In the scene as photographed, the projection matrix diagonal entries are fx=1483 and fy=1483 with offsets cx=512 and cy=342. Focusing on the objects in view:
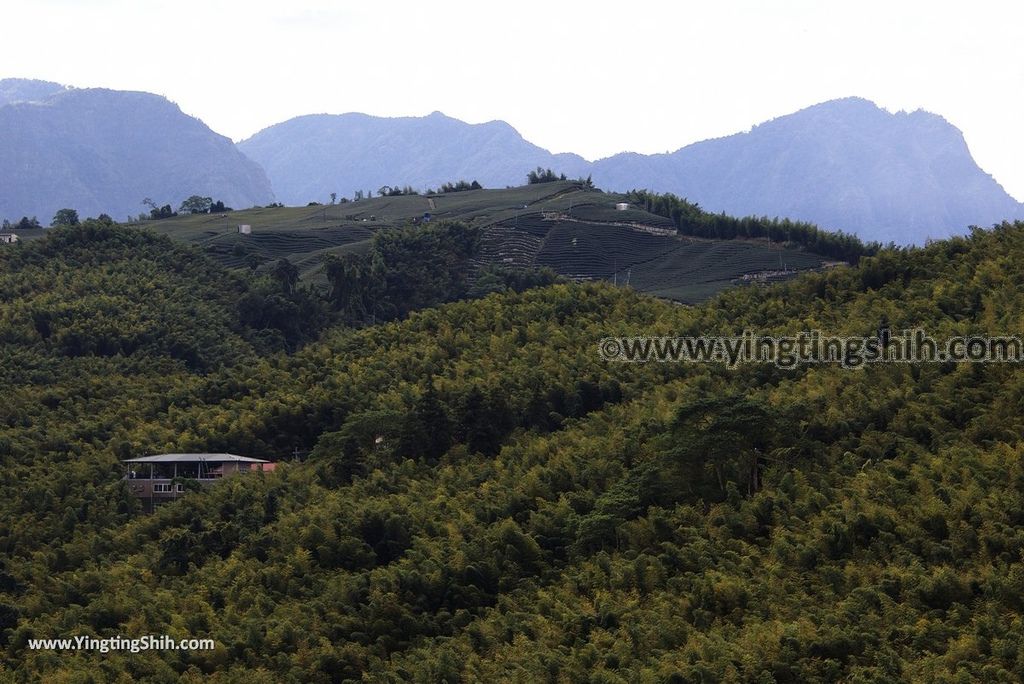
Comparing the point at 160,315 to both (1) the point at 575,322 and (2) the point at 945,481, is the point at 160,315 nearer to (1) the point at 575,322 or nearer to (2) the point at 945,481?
A: (1) the point at 575,322

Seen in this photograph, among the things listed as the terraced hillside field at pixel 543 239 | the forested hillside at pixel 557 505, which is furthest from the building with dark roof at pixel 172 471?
the terraced hillside field at pixel 543 239

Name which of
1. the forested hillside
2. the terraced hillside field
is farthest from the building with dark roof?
the terraced hillside field

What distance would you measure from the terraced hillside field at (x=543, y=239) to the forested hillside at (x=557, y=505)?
68.5 ft

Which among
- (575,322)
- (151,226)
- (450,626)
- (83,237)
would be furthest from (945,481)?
(151,226)

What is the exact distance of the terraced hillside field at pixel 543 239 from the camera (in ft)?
246

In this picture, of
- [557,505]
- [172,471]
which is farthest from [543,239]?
[557,505]

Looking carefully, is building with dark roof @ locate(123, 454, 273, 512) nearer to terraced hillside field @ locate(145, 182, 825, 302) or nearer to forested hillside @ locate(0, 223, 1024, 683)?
forested hillside @ locate(0, 223, 1024, 683)

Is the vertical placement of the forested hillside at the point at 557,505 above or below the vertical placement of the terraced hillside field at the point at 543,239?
below

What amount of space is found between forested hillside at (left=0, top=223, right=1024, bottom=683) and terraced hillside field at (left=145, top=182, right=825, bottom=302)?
20.9 metres

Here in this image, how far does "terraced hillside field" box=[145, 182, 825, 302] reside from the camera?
75.1 m

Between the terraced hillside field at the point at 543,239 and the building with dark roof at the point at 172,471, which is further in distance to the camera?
the terraced hillside field at the point at 543,239

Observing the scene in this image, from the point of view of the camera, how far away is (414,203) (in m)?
104

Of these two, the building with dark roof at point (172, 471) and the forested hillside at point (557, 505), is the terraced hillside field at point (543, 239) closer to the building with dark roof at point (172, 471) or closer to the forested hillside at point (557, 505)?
the forested hillside at point (557, 505)

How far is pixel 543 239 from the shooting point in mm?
85750
